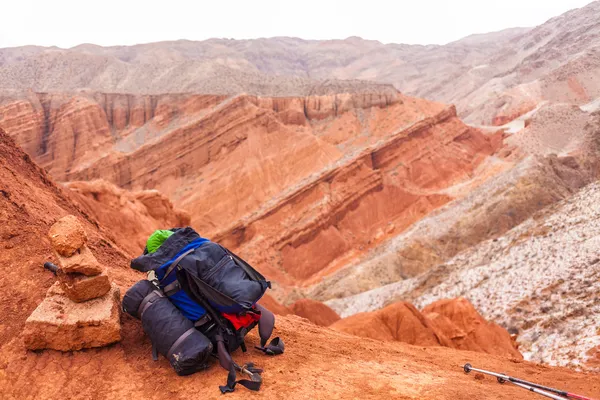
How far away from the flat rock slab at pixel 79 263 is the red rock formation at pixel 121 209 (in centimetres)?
1037

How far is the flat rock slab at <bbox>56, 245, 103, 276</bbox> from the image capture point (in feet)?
13.5

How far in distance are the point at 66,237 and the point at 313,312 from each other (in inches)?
424

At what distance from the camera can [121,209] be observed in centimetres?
1694

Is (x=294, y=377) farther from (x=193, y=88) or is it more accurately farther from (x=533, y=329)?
(x=193, y=88)

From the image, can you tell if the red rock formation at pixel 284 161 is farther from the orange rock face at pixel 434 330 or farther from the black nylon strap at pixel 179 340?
the black nylon strap at pixel 179 340

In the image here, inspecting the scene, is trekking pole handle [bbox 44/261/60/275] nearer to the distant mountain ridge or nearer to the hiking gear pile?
the hiking gear pile

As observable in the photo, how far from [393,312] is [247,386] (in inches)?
298

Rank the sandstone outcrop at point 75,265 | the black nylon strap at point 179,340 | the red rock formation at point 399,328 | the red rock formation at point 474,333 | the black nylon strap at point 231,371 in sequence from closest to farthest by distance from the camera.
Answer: the black nylon strap at point 231,371
the black nylon strap at point 179,340
the sandstone outcrop at point 75,265
the red rock formation at point 399,328
the red rock formation at point 474,333

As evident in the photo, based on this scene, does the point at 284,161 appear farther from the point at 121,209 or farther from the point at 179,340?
the point at 179,340

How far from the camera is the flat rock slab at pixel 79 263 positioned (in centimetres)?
411

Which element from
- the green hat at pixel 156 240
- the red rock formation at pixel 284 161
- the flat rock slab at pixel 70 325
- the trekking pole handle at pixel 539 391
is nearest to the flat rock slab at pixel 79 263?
the flat rock slab at pixel 70 325

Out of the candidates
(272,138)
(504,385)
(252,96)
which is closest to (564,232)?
(504,385)

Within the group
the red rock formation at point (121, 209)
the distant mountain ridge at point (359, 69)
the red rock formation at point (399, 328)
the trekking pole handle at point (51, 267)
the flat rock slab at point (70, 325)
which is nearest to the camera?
the flat rock slab at point (70, 325)

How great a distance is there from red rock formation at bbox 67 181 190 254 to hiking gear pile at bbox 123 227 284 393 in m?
10.7
